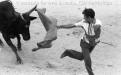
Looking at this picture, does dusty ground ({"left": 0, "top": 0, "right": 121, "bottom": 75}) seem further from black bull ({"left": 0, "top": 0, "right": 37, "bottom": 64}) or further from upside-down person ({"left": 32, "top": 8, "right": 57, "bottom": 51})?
upside-down person ({"left": 32, "top": 8, "right": 57, "bottom": 51})

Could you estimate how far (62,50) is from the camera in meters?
11.7

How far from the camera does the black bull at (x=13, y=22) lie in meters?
10.9

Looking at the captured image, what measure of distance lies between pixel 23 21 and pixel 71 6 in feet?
14.8

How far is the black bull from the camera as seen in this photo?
A: 35.9 feet

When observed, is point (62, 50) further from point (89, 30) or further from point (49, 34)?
point (89, 30)

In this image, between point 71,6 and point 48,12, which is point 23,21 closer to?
point 48,12

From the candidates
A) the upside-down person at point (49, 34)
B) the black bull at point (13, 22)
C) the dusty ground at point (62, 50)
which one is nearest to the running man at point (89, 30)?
the upside-down person at point (49, 34)

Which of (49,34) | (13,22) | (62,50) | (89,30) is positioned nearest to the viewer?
(89,30)

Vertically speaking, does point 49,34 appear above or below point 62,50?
above

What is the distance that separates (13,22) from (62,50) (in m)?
1.42

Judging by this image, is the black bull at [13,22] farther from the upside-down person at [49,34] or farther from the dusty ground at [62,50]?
the upside-down person at [49,34]

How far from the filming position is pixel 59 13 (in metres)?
14.3

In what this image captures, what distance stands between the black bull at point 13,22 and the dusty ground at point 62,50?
0.48 m

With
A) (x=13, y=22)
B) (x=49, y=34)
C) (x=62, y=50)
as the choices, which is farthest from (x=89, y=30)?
(x=62, y=50)
